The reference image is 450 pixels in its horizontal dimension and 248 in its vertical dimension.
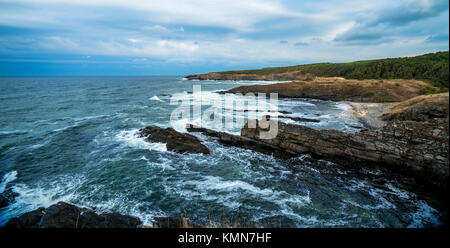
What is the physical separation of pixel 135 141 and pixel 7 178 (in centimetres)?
881

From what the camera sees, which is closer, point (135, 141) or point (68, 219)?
point (68, 219)

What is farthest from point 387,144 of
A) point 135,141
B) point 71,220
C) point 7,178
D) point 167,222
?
point 7,178

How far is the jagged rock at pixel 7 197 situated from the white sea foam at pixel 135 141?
8279mm

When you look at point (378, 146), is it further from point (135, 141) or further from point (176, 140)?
point (135, 141)

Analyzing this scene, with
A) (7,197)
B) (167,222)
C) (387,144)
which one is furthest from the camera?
(387,144)

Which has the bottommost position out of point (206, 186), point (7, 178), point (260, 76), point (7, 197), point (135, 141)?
point (206, 186)

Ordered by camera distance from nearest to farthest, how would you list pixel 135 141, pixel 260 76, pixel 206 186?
1. pixel 206 186
2. pixel 135 141
3. pixel 260 76

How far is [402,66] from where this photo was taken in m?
10.2

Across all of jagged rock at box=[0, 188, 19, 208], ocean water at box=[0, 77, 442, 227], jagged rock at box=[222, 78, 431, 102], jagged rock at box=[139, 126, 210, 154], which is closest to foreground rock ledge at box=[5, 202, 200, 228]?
ocean water at box=[0, 77, 442, 227]

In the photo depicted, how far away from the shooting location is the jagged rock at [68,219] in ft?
25.0

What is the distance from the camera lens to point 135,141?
65.4ft

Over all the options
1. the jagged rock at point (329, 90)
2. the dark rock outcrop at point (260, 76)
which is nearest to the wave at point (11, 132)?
the jagged rock at point (329, 90)
